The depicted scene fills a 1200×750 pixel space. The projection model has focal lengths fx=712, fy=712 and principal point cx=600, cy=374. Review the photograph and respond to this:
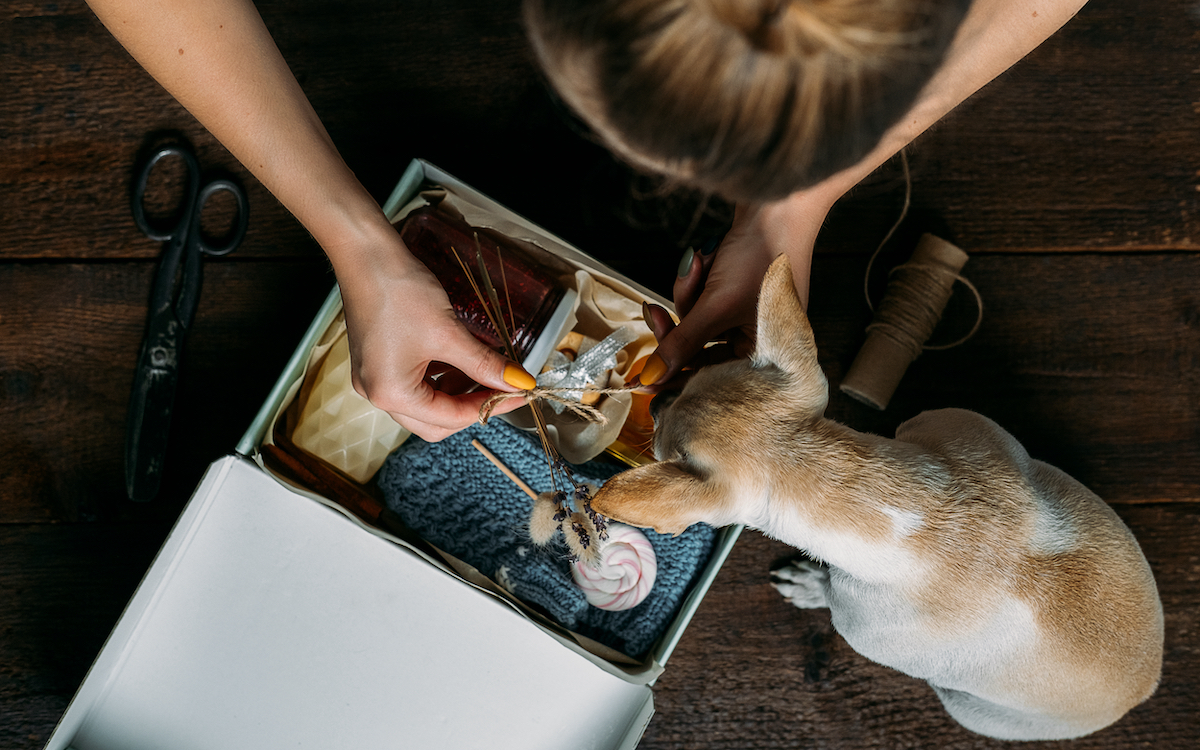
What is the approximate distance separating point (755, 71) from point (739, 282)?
46 centimetres

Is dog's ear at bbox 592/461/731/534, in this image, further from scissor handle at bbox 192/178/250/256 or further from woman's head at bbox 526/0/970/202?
scissor handle at bbox 192/178/250/256

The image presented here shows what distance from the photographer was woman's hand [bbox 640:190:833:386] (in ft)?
2.57

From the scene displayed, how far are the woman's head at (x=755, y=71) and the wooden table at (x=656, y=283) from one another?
0.67 meters

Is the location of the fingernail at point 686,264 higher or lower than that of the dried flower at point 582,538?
higher

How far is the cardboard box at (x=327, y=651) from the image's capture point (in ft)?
2.60

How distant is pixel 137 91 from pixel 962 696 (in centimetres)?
144

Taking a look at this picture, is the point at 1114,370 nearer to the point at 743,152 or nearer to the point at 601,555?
the point at 601,555

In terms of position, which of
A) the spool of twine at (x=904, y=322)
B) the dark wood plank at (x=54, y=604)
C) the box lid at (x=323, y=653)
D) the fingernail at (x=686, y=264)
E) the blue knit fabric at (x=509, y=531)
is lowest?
→ the dark wood plank at (x=54, y=604)

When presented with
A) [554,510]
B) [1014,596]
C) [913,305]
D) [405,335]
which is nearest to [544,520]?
[554,510]

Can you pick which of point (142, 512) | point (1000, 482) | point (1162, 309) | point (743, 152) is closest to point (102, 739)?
point (142, 512)


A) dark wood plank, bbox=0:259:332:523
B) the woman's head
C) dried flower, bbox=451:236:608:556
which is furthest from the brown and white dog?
dark wood plank, bbox=0:259:332:523

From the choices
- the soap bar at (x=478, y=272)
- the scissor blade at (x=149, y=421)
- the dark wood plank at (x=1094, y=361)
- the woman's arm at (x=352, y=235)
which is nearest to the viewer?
the woman's arm at (x=352, y=235)

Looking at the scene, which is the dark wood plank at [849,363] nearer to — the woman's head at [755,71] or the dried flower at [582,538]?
the dried flower at [582,538]

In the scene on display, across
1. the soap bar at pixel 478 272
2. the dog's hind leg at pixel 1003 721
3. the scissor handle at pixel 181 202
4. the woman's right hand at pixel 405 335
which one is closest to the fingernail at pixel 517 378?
the woman's right hand at pixel 405 335
